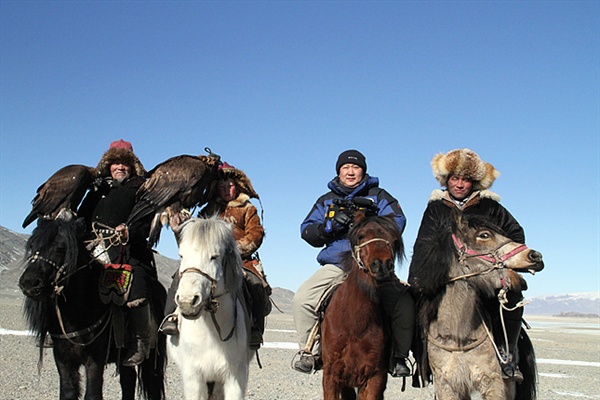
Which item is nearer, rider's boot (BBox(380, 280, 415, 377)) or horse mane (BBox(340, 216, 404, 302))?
horse mane (BBox(340, 216, 404, 302))

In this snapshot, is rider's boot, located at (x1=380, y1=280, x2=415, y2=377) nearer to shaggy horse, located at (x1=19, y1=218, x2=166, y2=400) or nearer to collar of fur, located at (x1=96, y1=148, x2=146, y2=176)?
shaggy horse, located at (x1=19, y1=218, x2=166, y2=400)

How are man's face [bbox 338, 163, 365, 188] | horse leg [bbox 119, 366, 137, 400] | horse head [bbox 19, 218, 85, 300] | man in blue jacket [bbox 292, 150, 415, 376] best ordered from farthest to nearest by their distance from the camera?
horse leg [bbox 119, 366, 137, 400] → man's face [bbox 338, 163, 365, 188] → man in blue jacket [bbox 292, 150, 415, 376] → horse head [bbox 19, 218, 85, 300]

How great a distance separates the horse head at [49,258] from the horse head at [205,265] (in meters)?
1.34

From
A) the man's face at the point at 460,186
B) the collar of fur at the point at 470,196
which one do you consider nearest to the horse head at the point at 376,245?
the collar of fur at the point at 470,196

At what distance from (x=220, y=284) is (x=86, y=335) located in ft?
5.99

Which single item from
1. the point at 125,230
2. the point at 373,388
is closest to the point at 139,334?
the point at 125,230

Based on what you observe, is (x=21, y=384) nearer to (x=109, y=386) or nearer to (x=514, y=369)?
(x=109, y=386)

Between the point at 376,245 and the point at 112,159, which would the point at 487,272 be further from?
the point at 112,159

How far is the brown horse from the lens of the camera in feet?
17.9

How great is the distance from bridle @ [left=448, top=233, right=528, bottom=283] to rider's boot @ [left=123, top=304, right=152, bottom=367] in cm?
325

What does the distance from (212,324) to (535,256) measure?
2.90 metres

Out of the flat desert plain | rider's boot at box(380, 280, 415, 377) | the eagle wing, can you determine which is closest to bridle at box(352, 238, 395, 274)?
rider's boot at box(380, 280, 415, 377)

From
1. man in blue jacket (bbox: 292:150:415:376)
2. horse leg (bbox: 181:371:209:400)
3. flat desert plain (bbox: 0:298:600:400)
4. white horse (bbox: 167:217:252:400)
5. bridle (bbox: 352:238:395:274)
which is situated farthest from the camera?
flat desert plain (bbox: 0:298:600:400)

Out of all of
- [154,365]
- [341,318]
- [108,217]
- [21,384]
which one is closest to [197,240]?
[341,318]
